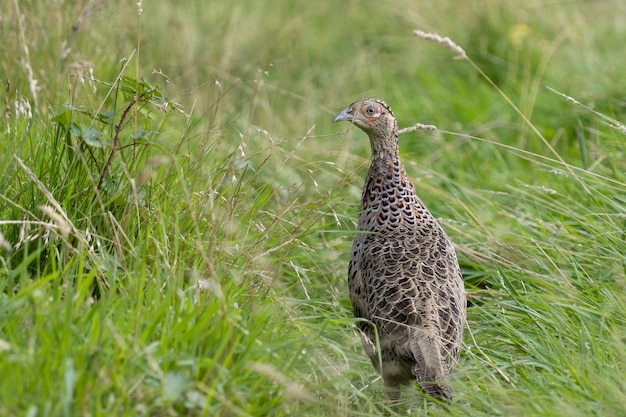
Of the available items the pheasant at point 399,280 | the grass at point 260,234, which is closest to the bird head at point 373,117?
the pheasant at point 399,280

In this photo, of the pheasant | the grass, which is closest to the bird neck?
the pheasant

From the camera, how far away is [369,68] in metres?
8.14

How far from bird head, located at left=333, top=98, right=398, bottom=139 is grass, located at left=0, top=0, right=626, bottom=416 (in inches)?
7.0

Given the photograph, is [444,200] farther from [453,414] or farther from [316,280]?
[453,414]

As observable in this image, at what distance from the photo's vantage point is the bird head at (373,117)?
4.89 meters

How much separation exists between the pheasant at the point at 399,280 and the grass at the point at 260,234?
0.13 m

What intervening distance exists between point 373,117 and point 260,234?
1001 mm

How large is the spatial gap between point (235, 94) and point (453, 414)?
4.49 m

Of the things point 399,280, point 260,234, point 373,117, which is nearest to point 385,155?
point 373,117

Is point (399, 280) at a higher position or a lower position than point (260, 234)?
lower

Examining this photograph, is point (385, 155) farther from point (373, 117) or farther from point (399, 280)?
point (399, 280)

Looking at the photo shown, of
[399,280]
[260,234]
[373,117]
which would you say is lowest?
[399,280]

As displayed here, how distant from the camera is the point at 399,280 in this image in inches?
169

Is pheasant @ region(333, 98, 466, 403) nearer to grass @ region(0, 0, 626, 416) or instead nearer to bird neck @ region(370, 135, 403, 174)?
bird neck @ region(370, 135, 403, 174)
